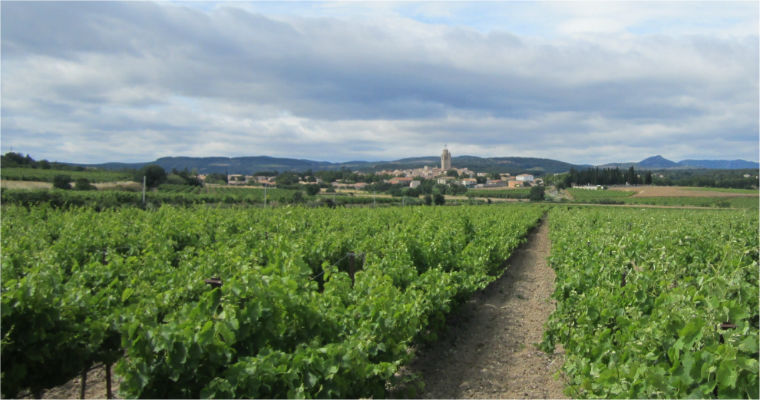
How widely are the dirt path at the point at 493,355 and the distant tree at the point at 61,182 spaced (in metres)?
30.7

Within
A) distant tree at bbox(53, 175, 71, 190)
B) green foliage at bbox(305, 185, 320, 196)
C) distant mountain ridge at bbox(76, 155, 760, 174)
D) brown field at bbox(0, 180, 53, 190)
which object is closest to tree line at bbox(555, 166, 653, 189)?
distant mountain ridge at bbox(76, 155, 760, 174)

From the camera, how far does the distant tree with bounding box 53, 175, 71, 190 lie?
29766 mm

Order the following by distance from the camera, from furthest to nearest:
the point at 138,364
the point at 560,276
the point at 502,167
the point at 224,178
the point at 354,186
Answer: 1. the point at 502,167
2. the point at 354,186
3. the point at 224,178
4. the point at 560,276
5. the point at 138,364

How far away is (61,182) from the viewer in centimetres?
3036

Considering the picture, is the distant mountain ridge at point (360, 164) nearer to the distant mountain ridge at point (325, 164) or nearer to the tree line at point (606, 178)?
the distant mountain ridge at point (325, 164)

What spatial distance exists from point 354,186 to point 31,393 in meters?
61.5

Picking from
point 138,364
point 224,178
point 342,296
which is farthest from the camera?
point 224,178

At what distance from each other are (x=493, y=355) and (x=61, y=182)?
33.3 metres

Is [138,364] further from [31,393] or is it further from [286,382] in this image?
[31,393]

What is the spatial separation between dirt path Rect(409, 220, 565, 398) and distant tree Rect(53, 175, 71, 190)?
1210 inches

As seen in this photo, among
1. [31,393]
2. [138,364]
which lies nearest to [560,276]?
[138,364]

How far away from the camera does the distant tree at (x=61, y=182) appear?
29.8m

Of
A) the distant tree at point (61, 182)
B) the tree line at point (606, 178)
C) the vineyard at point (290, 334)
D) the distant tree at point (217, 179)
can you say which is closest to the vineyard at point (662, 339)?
the vineyard at point (290, 334)

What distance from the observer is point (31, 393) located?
3213 millimetres
